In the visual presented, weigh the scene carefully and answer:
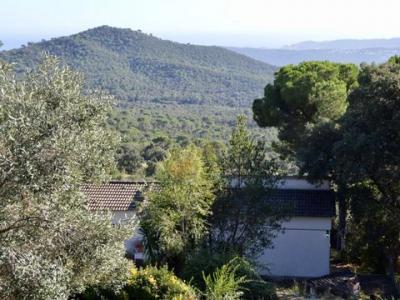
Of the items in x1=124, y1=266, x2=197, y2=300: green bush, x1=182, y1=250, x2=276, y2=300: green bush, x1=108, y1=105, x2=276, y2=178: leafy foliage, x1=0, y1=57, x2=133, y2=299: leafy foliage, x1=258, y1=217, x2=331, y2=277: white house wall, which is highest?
x1=0, y1=57, x2=133, y2=299: leafy foliage

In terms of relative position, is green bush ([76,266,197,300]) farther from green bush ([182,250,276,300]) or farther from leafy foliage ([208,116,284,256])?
leafy foliage ([208,116,284,256])

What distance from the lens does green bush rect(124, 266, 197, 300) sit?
485 inches

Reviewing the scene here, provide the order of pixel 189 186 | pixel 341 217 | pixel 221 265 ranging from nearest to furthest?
pixel 221 265, pixel 189 186, pixel 341 217

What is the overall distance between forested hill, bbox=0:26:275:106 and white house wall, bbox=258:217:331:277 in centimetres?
9524

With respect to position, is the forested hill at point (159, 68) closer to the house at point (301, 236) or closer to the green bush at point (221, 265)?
the house at point (301, 236)

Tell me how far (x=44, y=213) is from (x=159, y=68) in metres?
122

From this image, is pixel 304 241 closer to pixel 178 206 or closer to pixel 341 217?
pixel 341 217

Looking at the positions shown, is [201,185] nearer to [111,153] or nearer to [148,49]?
[111,153]

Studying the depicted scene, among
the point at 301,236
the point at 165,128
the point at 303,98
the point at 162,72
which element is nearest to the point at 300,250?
the point at 301,236

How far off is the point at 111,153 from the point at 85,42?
115 m

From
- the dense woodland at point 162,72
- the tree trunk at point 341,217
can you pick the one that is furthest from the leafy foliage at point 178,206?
the dense woodland at point 162,72

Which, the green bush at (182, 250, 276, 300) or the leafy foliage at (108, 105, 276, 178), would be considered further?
the leafy foliage at (108, 105, 276, 178)

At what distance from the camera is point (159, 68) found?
128 m

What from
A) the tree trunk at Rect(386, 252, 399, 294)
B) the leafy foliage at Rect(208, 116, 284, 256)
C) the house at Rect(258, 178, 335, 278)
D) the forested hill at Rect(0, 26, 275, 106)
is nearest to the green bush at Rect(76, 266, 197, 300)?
the leafy foliage at Rect(208, 116, 284, 256)
